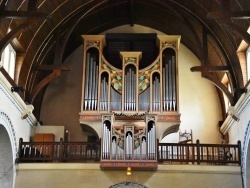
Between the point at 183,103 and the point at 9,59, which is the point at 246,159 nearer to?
the point at 183,103

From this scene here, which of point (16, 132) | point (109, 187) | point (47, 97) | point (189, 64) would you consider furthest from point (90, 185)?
point (189, 64)

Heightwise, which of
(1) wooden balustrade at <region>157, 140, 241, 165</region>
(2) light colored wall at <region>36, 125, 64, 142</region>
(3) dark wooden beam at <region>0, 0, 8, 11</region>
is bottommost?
(1) wooden balustrade at <region>157, 140, 241, 165</region>

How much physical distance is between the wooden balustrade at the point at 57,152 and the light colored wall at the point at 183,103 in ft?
10.7

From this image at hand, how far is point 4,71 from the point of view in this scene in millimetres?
17156

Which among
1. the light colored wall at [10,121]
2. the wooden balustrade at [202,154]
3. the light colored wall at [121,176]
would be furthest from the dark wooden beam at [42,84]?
the wooden balustrade at [202,154]

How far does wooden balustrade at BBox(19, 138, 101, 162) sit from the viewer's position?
18.8 metres

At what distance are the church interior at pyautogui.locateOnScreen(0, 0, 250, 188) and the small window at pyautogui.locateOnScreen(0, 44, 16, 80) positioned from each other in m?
0.04

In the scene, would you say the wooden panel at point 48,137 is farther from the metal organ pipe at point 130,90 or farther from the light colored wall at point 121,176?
the metal organ pipe at point 130,90

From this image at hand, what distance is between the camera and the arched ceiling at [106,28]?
18.4m

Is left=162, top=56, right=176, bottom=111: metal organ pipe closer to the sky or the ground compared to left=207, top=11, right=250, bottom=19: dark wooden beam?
closer to the ground

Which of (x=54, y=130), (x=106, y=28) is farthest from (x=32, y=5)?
(x=106, y=28)

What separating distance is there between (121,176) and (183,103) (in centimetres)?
595

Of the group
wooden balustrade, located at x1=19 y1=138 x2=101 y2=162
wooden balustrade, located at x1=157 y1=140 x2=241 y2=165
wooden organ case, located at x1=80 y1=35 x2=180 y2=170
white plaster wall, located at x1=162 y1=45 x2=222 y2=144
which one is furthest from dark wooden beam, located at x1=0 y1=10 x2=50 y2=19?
→ white plaster wall, located at x1=162 y1=45 x2=222 y2=144

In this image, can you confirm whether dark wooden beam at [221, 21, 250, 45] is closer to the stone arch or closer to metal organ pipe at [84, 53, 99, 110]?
the stone arch
